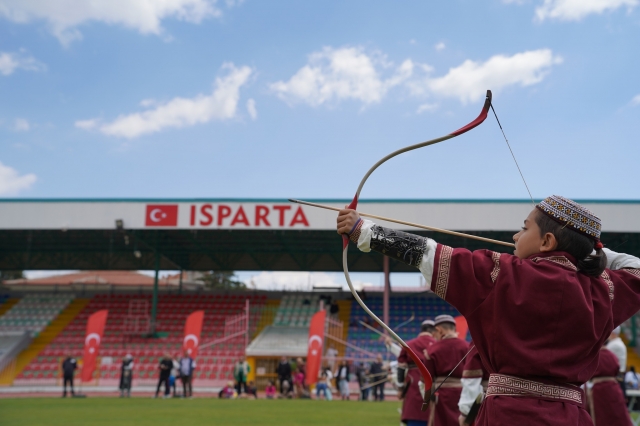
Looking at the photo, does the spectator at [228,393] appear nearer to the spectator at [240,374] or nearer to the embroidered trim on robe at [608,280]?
the spectator at [240,374]

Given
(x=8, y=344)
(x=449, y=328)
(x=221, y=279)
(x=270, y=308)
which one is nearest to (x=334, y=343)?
(x=270, y=308)

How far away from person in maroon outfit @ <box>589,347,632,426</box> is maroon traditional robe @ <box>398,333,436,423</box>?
191 cm

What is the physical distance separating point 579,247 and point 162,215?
65.9ft

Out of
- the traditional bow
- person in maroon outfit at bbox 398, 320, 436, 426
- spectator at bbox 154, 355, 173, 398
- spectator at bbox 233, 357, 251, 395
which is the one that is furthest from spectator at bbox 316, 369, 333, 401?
the traditional bow

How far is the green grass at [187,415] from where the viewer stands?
1095 cm

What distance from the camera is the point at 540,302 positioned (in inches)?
96.7

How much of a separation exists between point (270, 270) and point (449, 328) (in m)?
24.2

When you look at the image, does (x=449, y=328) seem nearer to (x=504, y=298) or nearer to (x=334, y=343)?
(x=504, y=298)

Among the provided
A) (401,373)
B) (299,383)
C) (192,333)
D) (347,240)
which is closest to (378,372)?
(299,383)

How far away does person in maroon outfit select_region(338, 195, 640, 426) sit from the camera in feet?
8.12

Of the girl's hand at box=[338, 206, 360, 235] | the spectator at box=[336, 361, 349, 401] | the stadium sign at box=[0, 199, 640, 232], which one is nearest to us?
the girl's hand at box=[338, 206, 360, 235]

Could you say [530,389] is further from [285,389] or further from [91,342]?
[91,342]

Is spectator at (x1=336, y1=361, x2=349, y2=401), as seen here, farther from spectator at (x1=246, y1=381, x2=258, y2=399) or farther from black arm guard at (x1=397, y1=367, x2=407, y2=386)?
black arm guard at (x1=397, y1=367, x2=407, y2=386)

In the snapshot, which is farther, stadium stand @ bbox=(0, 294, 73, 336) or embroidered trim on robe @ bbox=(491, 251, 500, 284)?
stadium stand @ bbox=(0, 294, 73, 336)
